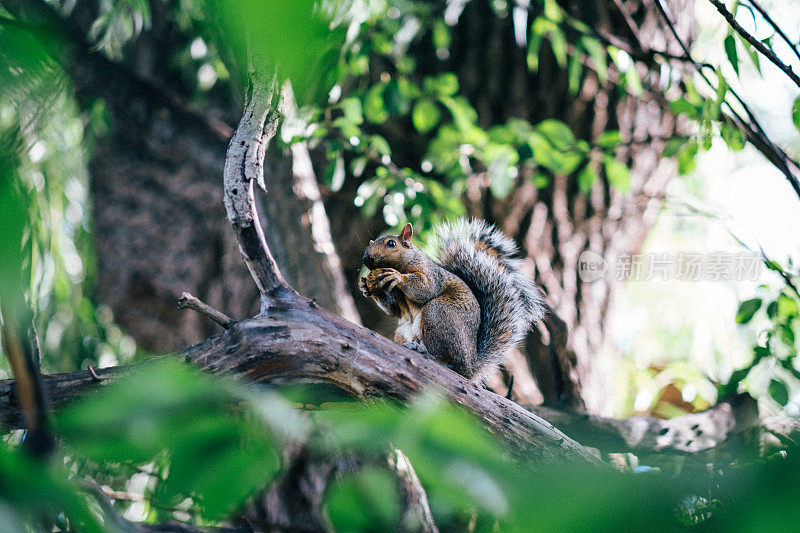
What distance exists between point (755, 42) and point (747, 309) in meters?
0.71

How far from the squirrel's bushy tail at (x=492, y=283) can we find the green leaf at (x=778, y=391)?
1.83 ft

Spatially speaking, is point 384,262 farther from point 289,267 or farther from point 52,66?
point 52,66

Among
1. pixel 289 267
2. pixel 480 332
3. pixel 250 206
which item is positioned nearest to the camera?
pixel 250 206

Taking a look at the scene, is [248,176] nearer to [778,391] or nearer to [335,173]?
[335,173]

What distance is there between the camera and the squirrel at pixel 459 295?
4.81 ft

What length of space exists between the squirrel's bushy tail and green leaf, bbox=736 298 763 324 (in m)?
0.48

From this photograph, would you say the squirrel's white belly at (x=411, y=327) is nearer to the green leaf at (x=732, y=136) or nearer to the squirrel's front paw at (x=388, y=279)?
the squirrel's front paw at (x=388, y=279)

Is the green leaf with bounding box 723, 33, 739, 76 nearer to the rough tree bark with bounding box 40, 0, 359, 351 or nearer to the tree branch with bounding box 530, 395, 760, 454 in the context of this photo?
the tree branch with bounding box 530, 395, 760, 454

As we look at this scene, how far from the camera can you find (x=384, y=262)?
67.3 inches

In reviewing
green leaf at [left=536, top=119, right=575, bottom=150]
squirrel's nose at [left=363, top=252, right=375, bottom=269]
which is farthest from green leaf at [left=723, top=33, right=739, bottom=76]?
→ squirrel's nose at [left=363, top=252, right=375, bottom=269]

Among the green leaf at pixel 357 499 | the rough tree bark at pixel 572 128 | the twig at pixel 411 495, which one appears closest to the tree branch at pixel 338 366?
the twig at pixel 411 495

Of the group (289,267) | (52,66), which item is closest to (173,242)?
(289,267)

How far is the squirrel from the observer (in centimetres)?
147

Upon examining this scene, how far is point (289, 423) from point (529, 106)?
2.39 metres
